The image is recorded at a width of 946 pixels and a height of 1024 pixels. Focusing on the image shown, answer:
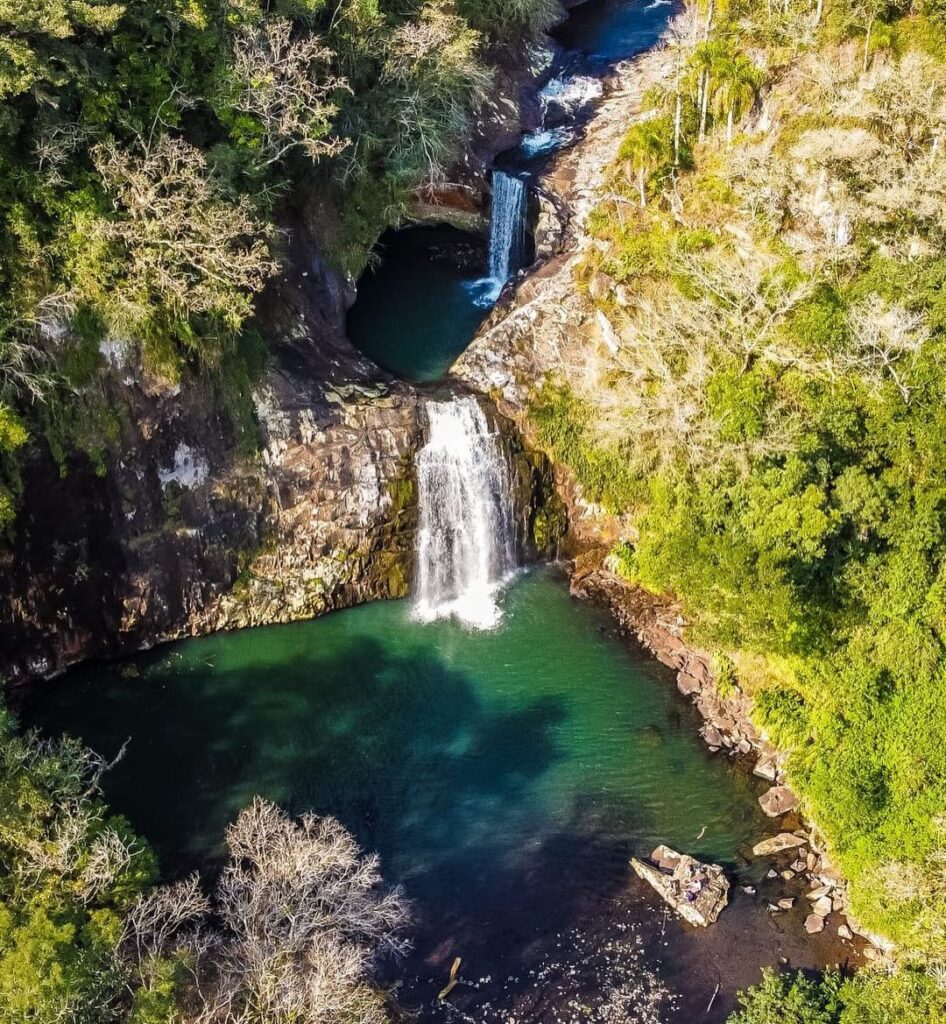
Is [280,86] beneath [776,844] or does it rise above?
above

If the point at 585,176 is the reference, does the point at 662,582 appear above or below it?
below

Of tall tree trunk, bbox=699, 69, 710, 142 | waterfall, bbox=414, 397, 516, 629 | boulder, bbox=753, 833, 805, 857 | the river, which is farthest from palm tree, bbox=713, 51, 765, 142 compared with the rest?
boulder, bbox=753, 833, 805, 857

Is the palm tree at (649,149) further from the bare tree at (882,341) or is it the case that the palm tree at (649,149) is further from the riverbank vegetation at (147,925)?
the riverbank vegetation at (147,925)

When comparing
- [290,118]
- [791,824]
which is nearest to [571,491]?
[791,824]

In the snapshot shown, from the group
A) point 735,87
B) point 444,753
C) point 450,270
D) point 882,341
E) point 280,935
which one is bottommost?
point 280,935

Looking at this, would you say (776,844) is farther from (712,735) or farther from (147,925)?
(147,925)

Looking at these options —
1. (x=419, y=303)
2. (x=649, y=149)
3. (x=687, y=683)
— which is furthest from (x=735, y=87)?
(x=687, y=683)

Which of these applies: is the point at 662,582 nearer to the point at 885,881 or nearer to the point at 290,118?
the point at 885,881
